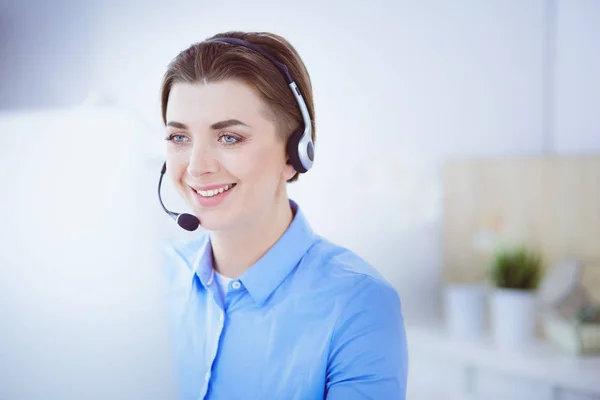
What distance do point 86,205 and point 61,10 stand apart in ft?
1.13

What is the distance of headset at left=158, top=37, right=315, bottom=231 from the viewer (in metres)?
0.84

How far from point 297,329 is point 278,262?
0.34 ft

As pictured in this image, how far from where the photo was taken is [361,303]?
853 mm

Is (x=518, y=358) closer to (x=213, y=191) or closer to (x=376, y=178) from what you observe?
(x=376, y=178)

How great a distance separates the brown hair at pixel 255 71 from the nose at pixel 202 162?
3.8 inches

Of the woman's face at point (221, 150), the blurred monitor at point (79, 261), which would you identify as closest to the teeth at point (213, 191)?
the woman's face at point (221, 150)

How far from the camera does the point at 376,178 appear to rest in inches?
69.2

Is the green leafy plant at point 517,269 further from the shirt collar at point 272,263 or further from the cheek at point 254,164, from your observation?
the cheek at point 254,164

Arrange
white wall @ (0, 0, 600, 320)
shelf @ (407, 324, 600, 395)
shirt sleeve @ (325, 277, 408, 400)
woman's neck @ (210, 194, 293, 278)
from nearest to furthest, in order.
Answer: shirt sleeve @ (325, 277, 408, 400), woman's neck @ (210, 194, 293, 278), white wall @ (0, 0, 600, 320), shelf @ (407, 324, 600, 395)

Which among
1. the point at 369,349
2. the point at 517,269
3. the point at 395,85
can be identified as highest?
the point at 395,85

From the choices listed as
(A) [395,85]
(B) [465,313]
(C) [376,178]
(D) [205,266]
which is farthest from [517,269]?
(D) [205,266]

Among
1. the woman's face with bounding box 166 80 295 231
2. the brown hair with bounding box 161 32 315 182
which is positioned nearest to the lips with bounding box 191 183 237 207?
the woman's face with bounding box 166 80 295 231

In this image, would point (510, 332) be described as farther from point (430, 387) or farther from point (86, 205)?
point (86, 205)

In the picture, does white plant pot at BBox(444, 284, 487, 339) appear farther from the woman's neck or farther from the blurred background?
the woman's neck
